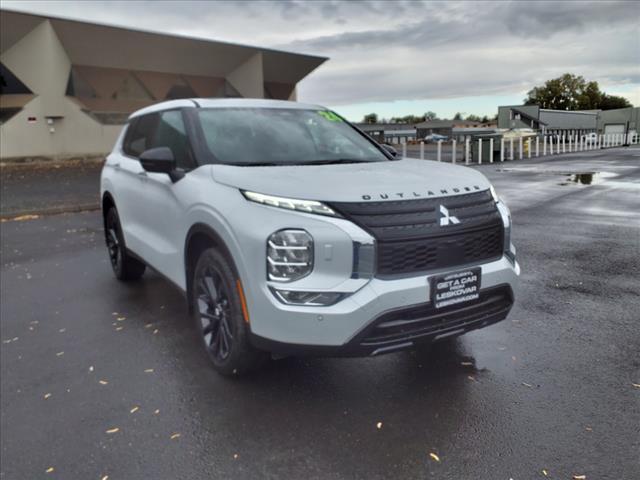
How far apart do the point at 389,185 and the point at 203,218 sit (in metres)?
1.24

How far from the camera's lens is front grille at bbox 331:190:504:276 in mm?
2879

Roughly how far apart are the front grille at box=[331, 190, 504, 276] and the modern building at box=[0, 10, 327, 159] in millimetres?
27368

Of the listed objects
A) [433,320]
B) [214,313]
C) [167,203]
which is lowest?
[214,313]

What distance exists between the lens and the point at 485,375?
139 inches

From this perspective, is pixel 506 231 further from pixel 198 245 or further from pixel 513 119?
pixel 513 119

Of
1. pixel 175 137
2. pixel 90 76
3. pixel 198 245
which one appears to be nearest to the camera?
pixel 198 245

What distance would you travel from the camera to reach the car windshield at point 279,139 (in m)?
3.88

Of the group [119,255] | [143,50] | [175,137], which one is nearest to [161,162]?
[175,137]

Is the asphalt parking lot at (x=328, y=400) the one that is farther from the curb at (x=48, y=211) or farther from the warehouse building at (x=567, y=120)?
the warehouse building at (x=567, y=120)

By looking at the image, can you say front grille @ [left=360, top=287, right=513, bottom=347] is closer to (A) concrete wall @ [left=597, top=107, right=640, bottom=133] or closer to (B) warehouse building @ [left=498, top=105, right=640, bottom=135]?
(B) warehouse building @ [left=498, top=105, right=640, bottom=135]

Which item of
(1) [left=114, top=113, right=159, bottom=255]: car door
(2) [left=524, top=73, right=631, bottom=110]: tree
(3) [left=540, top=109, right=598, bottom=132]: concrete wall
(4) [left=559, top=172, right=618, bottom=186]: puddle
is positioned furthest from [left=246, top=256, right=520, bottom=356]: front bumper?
(2) [left=524, top=73, right=631, bottom=110]: tree

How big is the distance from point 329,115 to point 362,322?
8.82 ft

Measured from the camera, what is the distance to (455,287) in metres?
3.03

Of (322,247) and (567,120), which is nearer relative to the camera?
(322,247)
